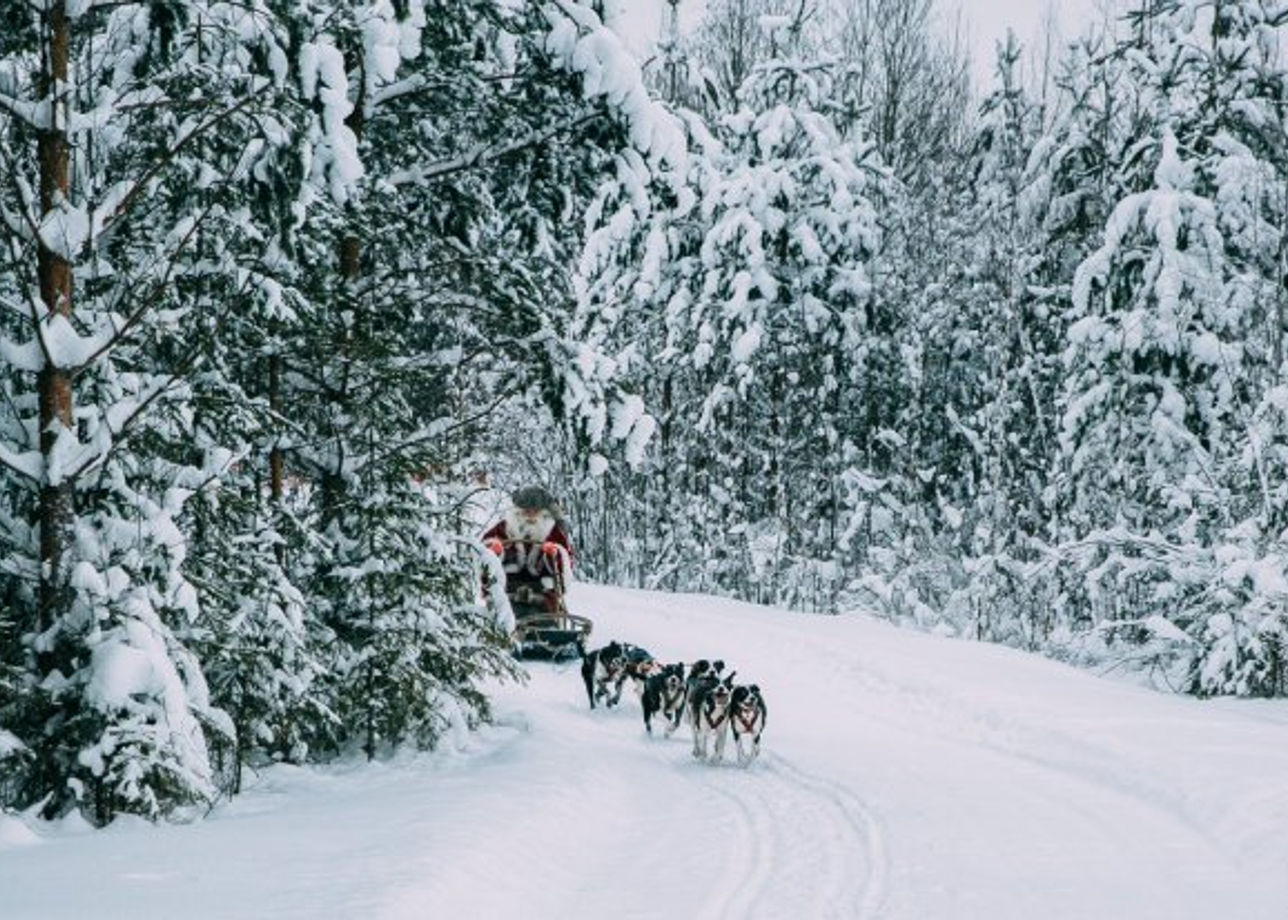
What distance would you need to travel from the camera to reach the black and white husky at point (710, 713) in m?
10.8

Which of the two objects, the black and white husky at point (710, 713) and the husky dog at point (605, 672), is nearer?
the black and white husky at point (710, 713)

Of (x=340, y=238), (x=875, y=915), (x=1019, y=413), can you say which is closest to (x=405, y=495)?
(x=340, y=238)

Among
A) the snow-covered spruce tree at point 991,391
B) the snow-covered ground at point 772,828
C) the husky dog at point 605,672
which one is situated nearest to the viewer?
the snow-covered ground at point 772,828

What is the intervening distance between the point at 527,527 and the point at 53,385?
33.5 ft

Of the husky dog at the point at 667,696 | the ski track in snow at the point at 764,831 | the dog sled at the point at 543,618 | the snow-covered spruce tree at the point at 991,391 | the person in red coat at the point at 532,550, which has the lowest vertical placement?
the ski track in snow at the point at 764,831

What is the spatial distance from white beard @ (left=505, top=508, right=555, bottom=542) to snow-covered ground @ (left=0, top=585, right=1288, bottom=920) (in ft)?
13.6

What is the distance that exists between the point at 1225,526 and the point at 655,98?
9161 millimetres

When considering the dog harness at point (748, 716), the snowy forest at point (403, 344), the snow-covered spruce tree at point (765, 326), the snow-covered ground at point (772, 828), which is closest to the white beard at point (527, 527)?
the snowy forest at point (403, 344)

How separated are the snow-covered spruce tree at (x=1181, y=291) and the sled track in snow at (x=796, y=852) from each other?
25.2ft

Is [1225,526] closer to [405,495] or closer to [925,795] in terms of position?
[925,795]

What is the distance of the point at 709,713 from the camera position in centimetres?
1089

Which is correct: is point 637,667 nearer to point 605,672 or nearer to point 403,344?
point 605,672

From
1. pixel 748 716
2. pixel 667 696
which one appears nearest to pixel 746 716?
pixel 748 716

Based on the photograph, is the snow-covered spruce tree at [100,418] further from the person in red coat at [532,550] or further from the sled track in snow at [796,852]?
the person in red coat at [532,550]
